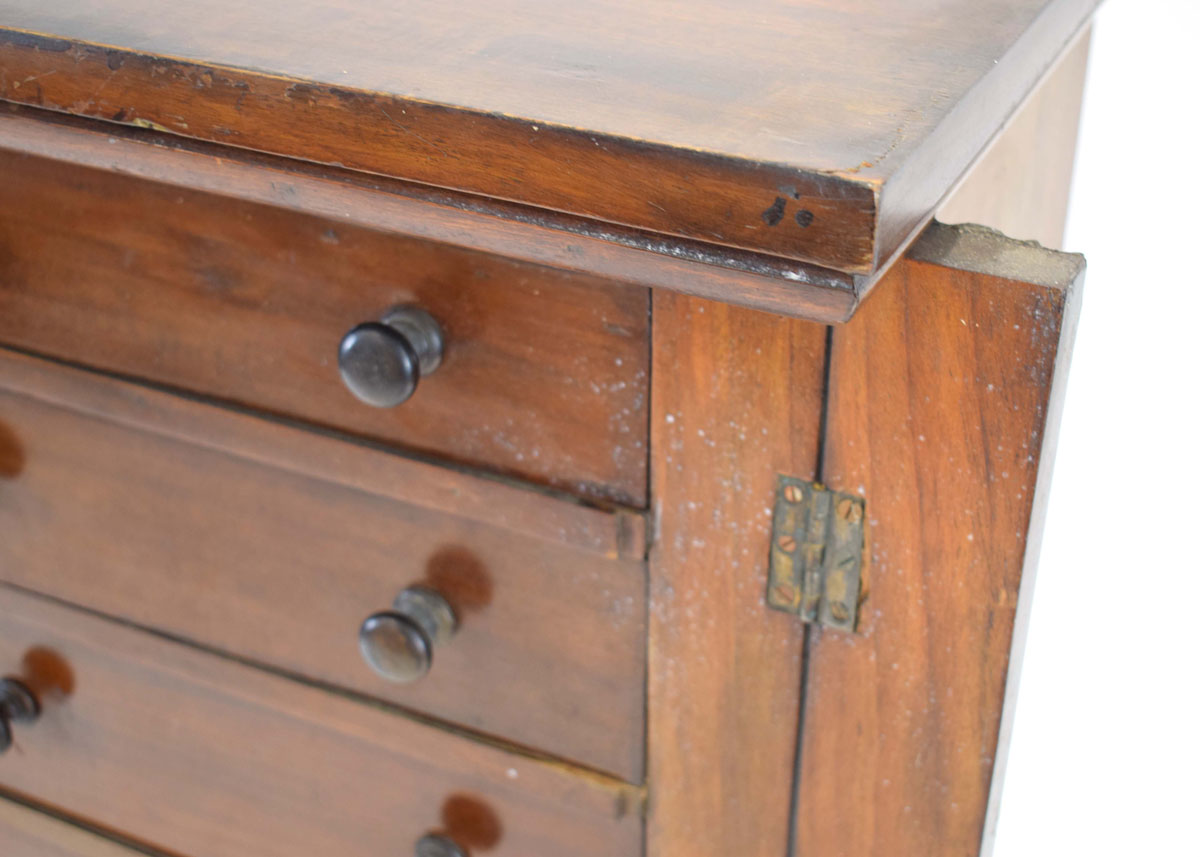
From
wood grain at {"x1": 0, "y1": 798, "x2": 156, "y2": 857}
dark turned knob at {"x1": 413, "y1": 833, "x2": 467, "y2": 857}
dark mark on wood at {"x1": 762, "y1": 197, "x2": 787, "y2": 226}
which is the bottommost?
dark turned knob at {"x1": 413, "y1": 833, "x2": 467, "y2": 857}

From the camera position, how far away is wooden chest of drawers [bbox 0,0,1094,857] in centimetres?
38

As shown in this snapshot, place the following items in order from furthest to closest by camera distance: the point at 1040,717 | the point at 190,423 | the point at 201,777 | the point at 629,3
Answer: the point at 1040,717 → the point at 201,777 → the point at 190,423 → the point at 629,3

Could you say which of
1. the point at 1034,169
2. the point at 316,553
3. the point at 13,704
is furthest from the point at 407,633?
the point at 1034,169

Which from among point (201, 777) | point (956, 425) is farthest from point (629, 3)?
point (201, 777)

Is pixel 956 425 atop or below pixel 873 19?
below

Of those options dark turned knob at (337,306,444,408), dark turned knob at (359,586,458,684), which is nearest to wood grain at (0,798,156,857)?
dark turned knob at (359,586,458,684)

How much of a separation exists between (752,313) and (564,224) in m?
0.10

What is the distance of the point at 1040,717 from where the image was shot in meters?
0.97

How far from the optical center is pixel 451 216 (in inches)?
15.7

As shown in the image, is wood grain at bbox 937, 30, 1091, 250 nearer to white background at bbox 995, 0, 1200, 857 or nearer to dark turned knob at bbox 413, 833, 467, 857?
white background at bbox 995, 0, 1200, 857

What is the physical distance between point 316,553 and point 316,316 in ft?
0.42

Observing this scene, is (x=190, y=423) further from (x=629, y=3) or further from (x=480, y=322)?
(x=629, y=3)

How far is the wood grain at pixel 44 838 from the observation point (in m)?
0.76

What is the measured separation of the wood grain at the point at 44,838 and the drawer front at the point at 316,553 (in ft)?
0.58
